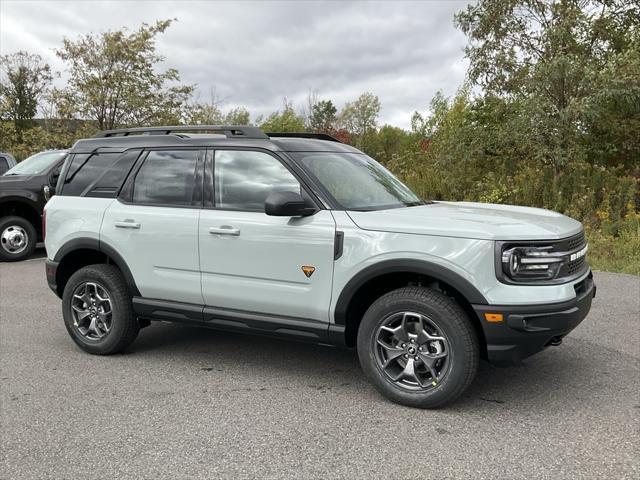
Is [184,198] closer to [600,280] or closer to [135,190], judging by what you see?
[135,190]

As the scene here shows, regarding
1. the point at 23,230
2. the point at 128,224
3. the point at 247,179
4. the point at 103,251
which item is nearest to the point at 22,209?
the point at 23,230

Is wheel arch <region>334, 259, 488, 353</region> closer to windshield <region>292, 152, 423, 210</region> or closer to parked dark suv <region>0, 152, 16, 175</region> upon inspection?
windshield <region>292, 152, 423, 210</region>

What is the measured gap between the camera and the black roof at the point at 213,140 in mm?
4367

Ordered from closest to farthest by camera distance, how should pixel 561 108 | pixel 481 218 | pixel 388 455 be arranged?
1. pixel 388 455
2. pixel 481 218
3. pixel 561 108

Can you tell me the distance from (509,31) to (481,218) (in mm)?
11923

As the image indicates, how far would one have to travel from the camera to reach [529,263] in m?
3.47

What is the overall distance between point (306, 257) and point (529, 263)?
1407 millimetres

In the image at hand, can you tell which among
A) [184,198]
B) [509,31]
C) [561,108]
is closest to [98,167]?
[184,198]

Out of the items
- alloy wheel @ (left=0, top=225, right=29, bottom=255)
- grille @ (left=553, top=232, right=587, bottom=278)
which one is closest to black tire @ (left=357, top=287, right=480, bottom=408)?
grille @ (left=553, top=232, right=587, bottom=278)

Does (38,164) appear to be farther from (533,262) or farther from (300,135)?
(533,262)

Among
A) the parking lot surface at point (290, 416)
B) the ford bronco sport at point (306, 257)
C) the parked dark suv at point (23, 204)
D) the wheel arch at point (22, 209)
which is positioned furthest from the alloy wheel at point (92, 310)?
the wheel arch at point (22, 209)

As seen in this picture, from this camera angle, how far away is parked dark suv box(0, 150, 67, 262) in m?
10.5

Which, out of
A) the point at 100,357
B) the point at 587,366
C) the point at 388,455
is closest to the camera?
the point at 388,455

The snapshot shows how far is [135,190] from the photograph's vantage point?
15.8 ft
